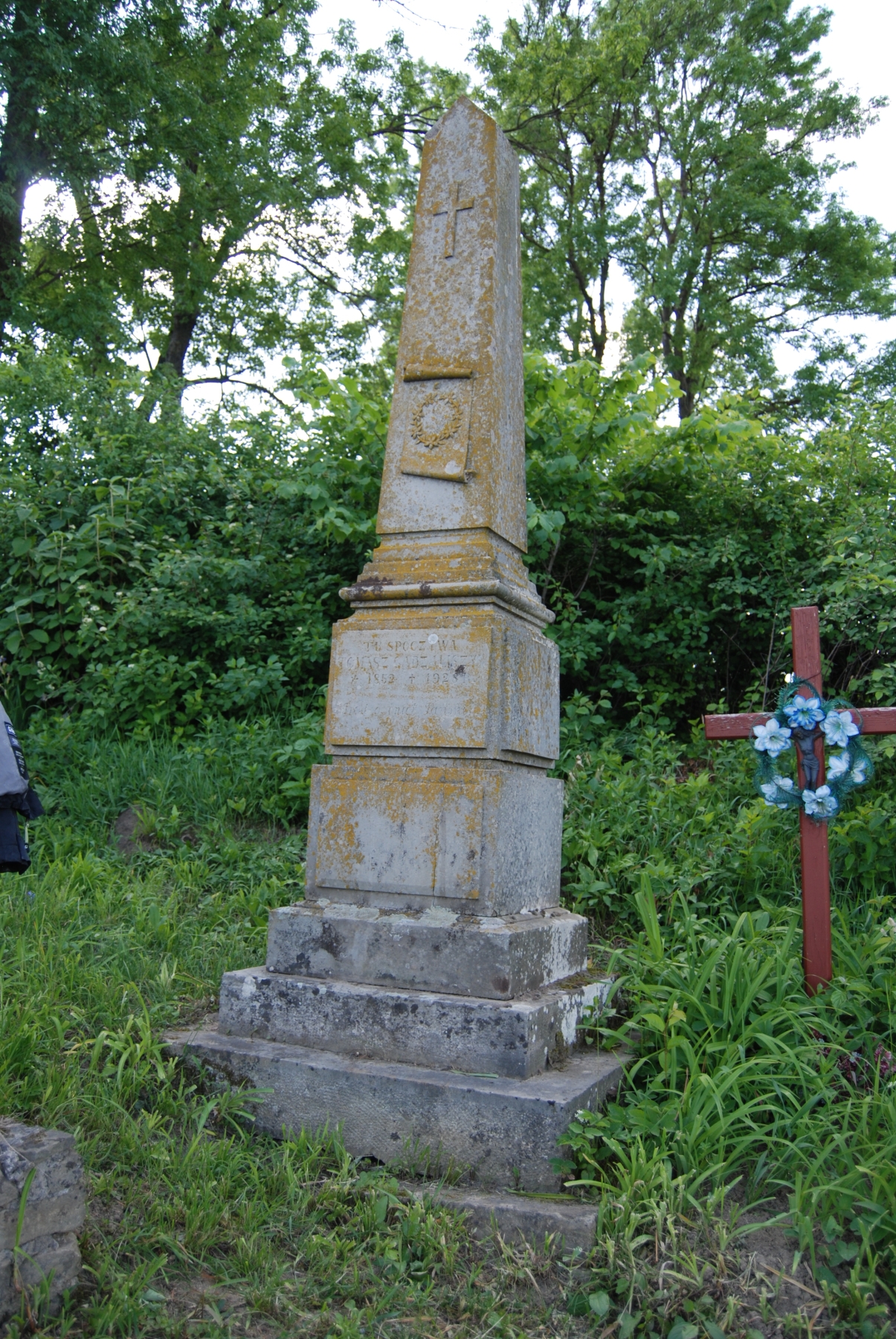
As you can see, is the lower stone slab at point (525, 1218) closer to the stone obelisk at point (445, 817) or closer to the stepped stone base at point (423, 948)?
the stone obelisk at point (445, 817)

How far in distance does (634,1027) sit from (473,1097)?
27.6 inches

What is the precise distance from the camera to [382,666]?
10.4 ft

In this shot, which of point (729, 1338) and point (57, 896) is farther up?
point (57, 896)

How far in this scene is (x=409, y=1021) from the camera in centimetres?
280

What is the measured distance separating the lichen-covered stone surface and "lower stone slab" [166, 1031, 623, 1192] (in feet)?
2.39

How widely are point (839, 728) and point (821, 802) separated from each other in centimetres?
24

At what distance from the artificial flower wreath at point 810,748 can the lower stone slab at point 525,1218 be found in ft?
4.76

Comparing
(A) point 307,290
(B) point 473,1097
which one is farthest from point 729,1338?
(A) point 307,290

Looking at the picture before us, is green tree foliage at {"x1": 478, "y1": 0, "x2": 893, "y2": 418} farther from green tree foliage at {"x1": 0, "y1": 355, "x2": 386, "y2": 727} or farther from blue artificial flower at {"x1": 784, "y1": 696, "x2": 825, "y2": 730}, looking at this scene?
blue artificial flower at {"x1": 784, "y1": 696, "x2": 825, "y2": 730}

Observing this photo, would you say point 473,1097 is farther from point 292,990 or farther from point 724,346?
point 724,346

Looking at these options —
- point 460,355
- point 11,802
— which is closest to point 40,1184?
point 11,802

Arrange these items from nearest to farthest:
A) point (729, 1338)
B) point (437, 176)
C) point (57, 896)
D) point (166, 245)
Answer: point (729, 1338) < point (437, 176) < point (57, 896) < point (166, 245)

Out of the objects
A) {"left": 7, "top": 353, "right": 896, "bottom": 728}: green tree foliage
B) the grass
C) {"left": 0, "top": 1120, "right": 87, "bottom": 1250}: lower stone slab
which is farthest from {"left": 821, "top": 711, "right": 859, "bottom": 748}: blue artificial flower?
{"left": 0, "top": 1120, "right": 87, "bottom": 1250}: lower stone slab

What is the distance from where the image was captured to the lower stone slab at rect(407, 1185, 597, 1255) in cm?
224
